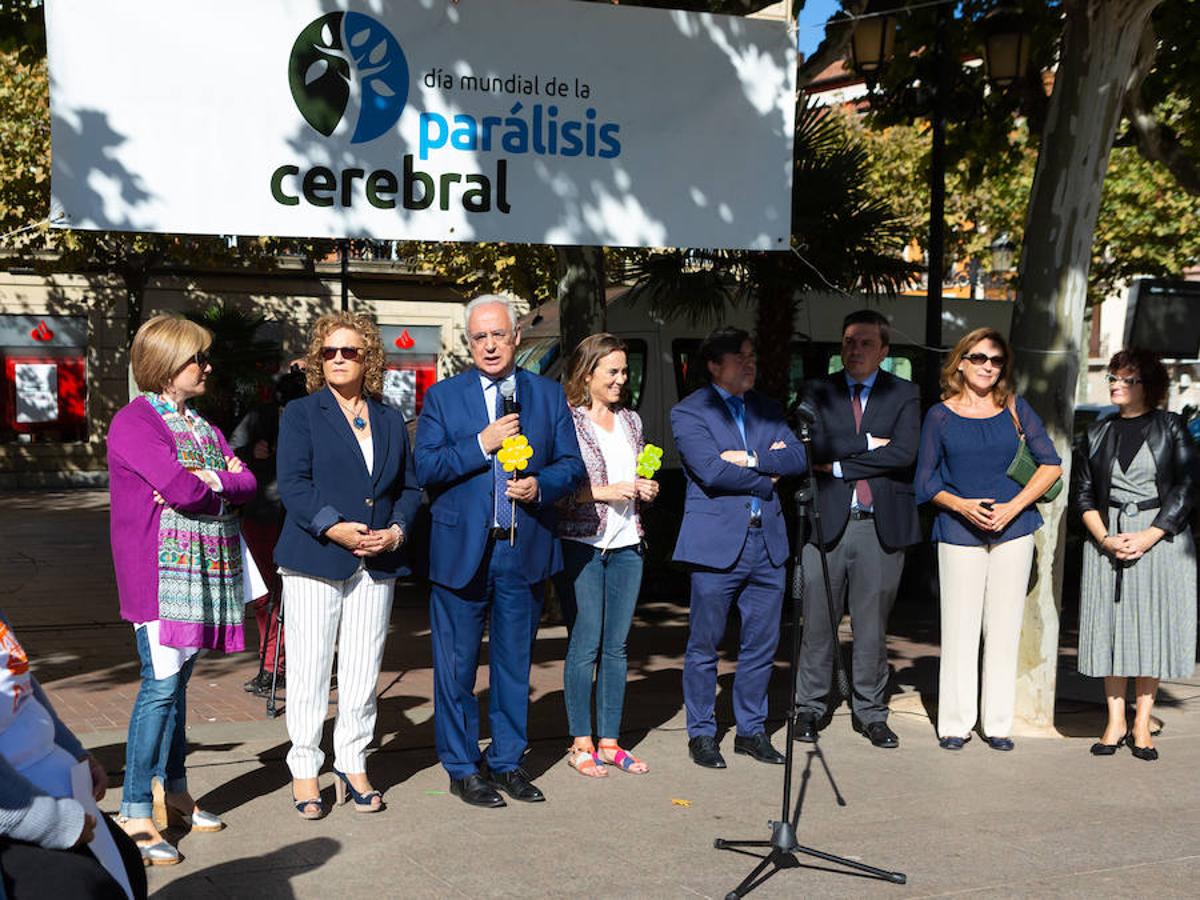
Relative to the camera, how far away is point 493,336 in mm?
6164

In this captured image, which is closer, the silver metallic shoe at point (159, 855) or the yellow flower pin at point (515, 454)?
the silver metallic shoe at point (159, 855)

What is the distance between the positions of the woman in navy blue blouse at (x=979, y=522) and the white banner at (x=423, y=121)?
1.24m

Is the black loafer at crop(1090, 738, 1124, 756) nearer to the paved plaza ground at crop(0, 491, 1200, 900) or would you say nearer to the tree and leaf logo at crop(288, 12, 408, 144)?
the paved plaza ground at crop(0, 491, 1200, 900)

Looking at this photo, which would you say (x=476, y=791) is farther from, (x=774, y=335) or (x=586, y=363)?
(x=774, y=335)

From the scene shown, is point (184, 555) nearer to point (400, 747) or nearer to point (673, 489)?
point (400, 747)

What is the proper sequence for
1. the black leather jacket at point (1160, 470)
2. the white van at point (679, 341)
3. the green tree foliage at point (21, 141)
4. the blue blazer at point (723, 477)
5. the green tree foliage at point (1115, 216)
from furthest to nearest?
the green tree foliage at point (1115, 216) → the green tree foliage at point (21, 141) → the white van at point (679, 341) → the black leather jacket at point (1160, 470) → the blue blazer at point (723, 477)

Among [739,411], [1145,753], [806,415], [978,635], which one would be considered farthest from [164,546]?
[1145,753]

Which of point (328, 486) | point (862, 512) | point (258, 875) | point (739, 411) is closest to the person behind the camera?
point (258, 875)

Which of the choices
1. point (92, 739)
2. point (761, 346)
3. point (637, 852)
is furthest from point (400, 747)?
point (761, 346)

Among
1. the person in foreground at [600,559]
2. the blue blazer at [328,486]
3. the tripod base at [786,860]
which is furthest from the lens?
the person in foreground at [600,559]

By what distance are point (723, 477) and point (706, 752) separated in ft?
4.20

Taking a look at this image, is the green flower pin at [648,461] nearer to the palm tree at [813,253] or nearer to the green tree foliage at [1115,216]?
the palm tree at [813,253]

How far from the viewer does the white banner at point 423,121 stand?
6219 mm

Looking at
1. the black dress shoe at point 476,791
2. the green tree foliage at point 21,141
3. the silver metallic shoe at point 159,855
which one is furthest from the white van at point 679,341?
the green tree foliage at point 21,141
